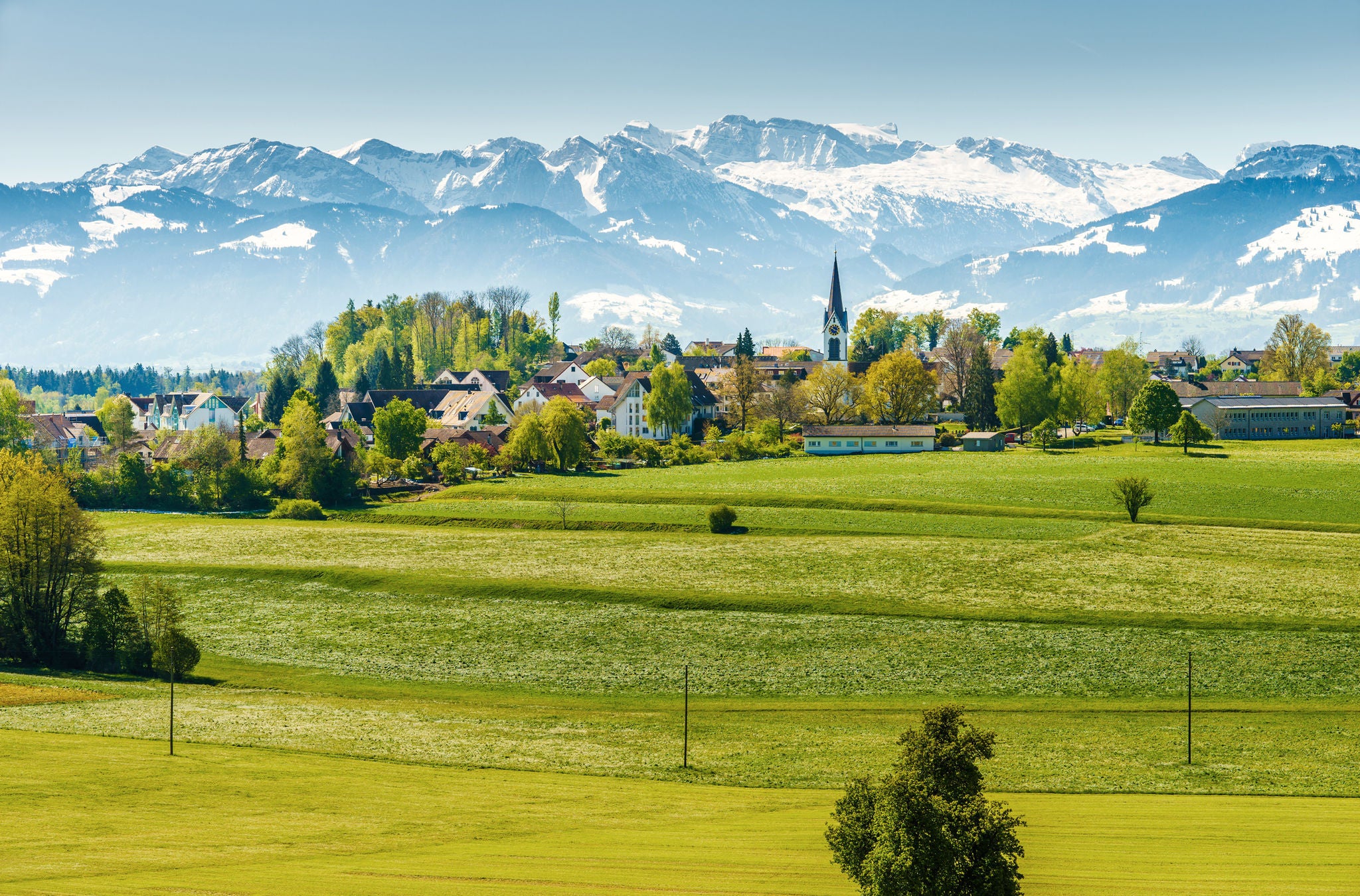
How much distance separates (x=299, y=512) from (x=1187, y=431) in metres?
90.0

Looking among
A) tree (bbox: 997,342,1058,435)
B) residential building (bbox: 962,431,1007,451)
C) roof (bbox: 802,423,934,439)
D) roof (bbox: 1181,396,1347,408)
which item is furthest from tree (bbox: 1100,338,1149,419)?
roof (bbox: 802,423,934,439)

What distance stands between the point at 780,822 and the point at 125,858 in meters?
17.6

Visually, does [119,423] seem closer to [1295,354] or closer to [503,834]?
[503,834]

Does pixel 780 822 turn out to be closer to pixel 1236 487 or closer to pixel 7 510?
pixel 7 510

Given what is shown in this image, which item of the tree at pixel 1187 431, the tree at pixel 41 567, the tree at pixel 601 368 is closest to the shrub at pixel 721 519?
the tree at pixel 41 567

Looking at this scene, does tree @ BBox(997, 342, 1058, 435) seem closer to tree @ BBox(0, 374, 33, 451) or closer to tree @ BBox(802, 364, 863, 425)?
tree @ BBox(802, 364, 863, 425)

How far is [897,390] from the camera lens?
138m

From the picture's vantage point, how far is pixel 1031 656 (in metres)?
51.3

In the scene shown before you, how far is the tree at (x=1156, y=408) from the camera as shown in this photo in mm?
120688

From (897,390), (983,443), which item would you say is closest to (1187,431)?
(983,443)

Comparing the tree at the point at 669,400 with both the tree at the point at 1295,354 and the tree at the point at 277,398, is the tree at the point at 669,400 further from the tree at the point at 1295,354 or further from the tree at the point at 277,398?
the tree at the point at 1295,354

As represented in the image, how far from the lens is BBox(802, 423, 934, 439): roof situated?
126m

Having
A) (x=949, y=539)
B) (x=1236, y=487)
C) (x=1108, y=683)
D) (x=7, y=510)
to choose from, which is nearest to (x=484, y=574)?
(x=7, y=510)

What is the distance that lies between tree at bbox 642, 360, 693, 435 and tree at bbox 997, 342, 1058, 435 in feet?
127
